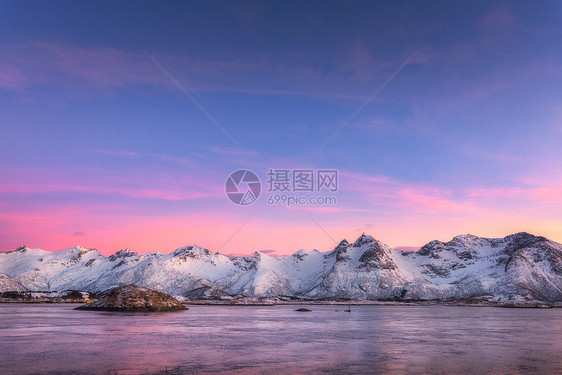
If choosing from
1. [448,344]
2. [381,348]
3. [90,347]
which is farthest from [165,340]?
[448,344]

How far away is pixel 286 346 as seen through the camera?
42469 millimetres

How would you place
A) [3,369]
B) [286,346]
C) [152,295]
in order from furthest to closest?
[152,295], [286,346], [3,369]

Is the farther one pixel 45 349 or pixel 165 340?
pixel 165 340

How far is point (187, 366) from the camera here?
29.0m

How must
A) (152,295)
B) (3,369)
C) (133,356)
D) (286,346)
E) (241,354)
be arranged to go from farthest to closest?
1. (152,295)
2. (286,346)
3. (241,354)
4. (133,356)
5. (3,369)

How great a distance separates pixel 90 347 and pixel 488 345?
40.6m

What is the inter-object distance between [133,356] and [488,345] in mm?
36181

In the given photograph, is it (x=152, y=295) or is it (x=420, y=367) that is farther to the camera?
(x=152, y=295)

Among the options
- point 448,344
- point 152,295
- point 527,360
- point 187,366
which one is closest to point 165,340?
point 187,366

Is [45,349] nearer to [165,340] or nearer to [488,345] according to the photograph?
[165,340]

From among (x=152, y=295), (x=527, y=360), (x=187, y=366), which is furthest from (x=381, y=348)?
(x=152, y=295)

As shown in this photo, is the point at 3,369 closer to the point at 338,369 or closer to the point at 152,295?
the point at 338,369

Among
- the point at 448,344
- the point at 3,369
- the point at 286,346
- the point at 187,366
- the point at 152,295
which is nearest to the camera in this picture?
the point at 3,369

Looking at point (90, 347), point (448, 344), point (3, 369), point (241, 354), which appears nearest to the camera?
point (3, 369)
